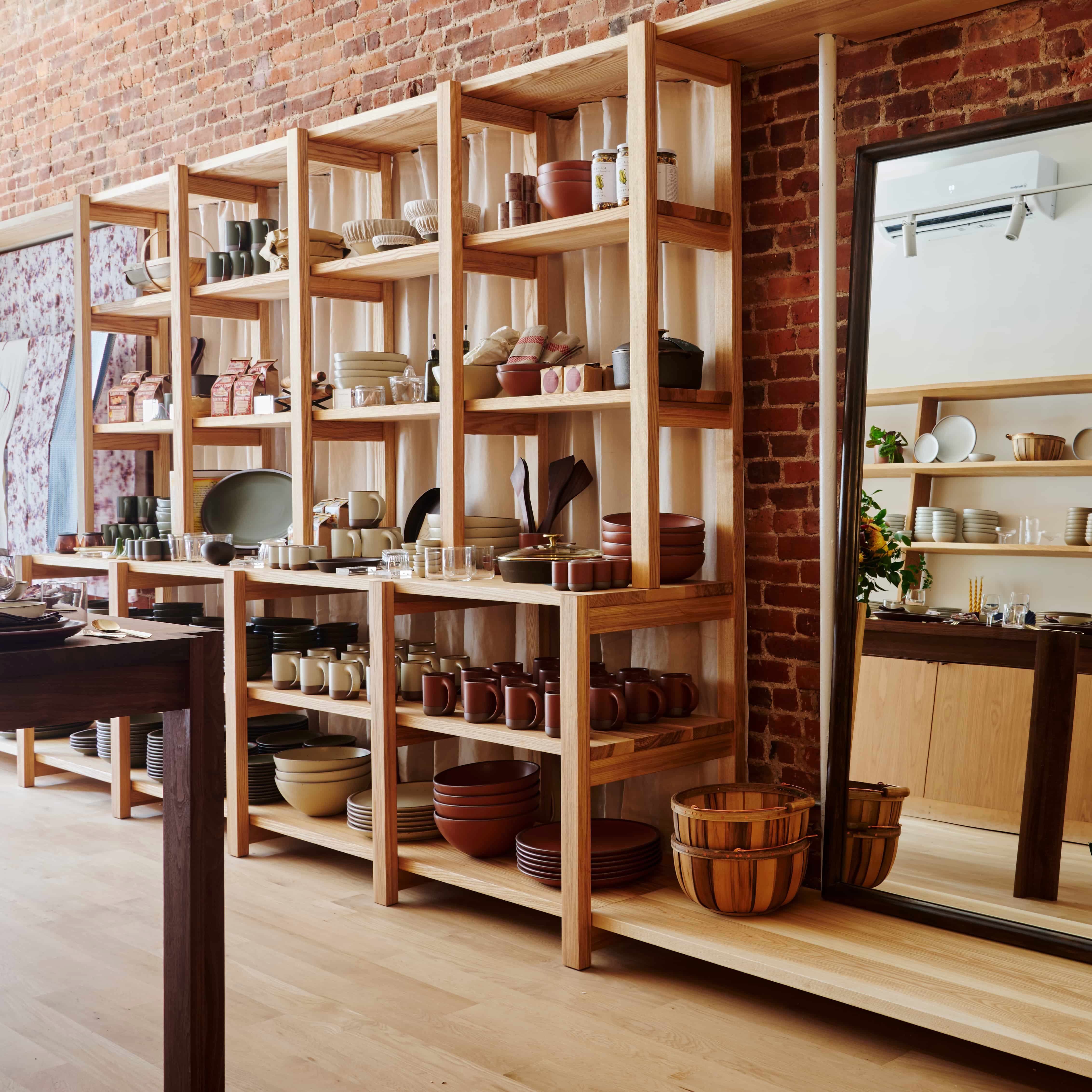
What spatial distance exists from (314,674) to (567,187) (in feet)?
5.56

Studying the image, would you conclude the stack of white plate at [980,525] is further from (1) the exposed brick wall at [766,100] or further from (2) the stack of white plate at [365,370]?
(2) the stack of white plate at [365,370]

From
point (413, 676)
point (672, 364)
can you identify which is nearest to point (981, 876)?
point (672, 364)

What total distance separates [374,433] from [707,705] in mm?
1632

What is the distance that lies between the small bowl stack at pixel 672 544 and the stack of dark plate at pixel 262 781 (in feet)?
4.99

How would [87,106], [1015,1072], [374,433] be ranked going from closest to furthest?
[1015,1072], [374,433], [87,106]

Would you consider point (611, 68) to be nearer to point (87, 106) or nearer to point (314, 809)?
point (314, 809)

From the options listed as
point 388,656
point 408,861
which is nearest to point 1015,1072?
point 408,861

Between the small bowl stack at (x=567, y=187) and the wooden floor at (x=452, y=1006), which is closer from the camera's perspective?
the wooden floor at (x=452, y=1006)

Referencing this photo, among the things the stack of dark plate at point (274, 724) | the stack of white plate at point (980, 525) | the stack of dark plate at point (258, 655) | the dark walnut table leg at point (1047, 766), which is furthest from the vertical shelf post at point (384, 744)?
the dark walnut table leg at point (1047, 766)

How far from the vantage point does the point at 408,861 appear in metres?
3.52

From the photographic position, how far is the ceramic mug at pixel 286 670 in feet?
13.1

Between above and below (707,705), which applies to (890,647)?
above

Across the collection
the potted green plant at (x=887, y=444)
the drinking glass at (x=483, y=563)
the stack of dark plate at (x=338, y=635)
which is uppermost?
the potted green plant at (x=887, y=444)

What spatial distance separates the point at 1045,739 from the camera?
2793 millimetres
